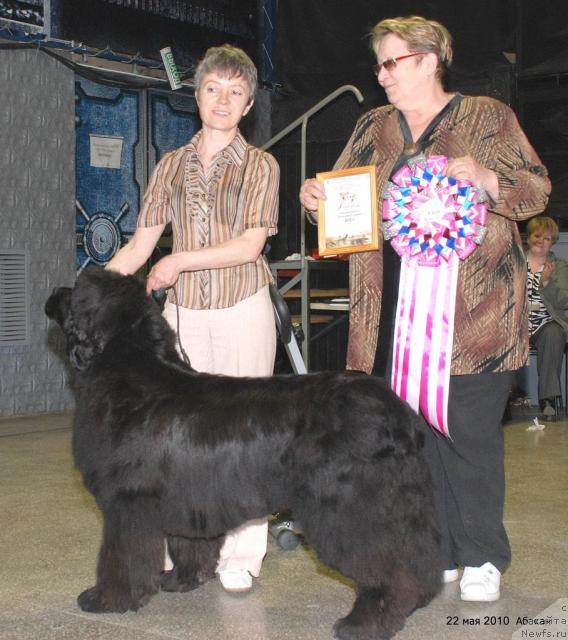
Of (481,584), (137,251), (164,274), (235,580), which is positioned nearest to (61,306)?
(164,274)

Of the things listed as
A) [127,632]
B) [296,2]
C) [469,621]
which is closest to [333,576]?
[469,621]

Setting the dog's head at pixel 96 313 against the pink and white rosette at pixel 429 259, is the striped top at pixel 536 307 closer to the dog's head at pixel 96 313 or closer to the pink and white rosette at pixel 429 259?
the pink and white rosette at pixel 429 259

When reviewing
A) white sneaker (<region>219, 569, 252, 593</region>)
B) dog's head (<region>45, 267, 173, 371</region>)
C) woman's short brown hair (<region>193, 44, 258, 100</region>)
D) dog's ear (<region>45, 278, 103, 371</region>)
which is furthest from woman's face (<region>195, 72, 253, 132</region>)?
white sneaker (<region>219, 569, 252, 593</region>)

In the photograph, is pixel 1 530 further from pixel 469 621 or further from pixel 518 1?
pixel 518 1

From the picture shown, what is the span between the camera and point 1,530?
4410mm

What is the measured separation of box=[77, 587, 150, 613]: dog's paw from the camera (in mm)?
3057

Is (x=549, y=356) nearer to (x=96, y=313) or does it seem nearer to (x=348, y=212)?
(x=348, y=212)

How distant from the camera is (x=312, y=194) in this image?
3.38 m

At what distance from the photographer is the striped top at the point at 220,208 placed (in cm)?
349

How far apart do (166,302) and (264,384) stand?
896 millimetres

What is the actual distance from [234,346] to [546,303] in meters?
5.66

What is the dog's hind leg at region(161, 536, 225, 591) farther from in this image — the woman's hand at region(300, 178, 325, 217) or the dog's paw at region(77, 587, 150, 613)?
the woman's hand at region(300, 178, 325, 217)

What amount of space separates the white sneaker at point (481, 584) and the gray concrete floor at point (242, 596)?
0.03 m

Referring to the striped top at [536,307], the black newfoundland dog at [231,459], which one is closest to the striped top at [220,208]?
the black newfoundland dog at [231,459]
